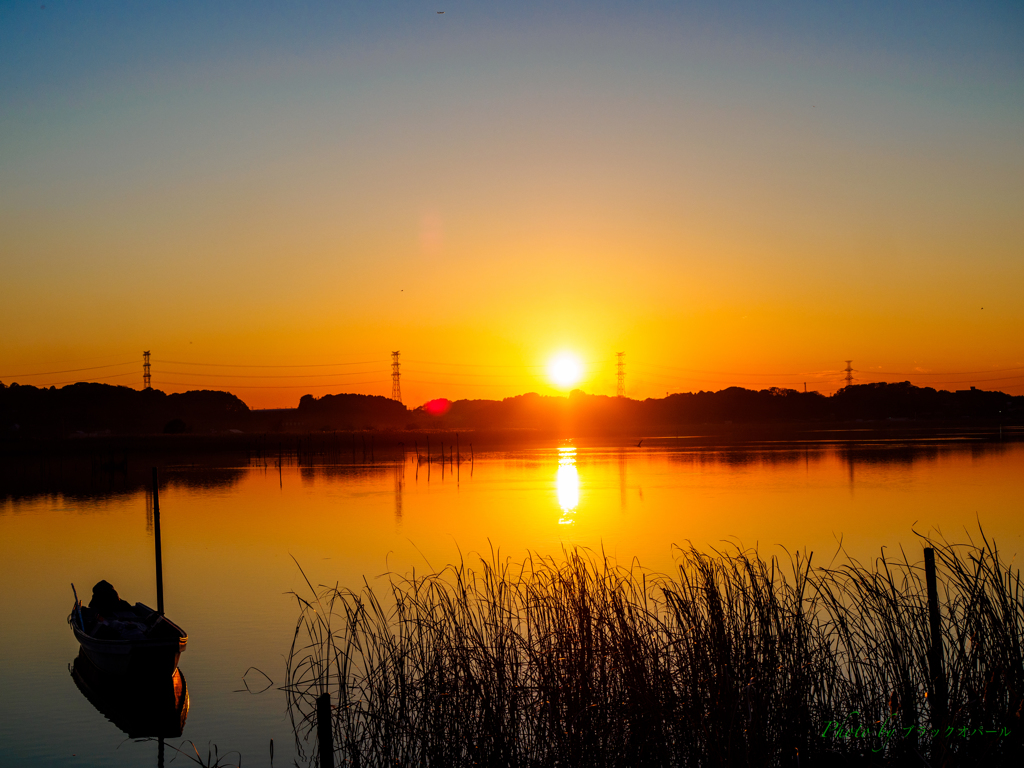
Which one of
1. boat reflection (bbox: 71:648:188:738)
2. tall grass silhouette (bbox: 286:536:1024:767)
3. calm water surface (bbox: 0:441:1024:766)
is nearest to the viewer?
tall grass silhouette (bbox: 286:536:1024:767)

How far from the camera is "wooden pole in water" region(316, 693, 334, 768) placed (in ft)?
18.8

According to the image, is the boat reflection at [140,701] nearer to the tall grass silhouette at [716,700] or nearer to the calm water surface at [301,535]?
the calm water surface at [301,535]

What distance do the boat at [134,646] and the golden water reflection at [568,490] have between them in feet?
56.9

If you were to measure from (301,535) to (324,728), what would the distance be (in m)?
22.6

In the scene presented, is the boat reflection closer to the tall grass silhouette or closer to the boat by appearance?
the boat

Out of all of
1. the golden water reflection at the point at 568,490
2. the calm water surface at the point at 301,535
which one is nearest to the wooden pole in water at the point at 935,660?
the calm water surface at the point at 301,535

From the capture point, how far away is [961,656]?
7.08 metres

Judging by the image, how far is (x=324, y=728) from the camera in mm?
5848

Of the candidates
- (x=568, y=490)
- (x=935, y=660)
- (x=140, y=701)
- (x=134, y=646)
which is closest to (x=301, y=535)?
(x=134, y=646)

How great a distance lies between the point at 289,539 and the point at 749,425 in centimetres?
14339

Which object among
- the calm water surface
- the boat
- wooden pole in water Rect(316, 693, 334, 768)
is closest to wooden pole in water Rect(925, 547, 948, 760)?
wooden pole in water Rect(316, 693, 334, 768)

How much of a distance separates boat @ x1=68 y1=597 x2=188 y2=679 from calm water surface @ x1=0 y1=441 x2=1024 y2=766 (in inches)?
20.5

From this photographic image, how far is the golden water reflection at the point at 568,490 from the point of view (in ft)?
102

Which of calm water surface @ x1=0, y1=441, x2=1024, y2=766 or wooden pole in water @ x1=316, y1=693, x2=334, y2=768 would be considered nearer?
wooden pole in water @ x1=316, y1=693, x2=334, y2=768
